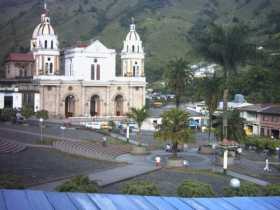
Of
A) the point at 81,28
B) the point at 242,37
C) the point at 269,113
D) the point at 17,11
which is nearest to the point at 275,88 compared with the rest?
the point at 269,113

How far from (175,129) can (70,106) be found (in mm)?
30914

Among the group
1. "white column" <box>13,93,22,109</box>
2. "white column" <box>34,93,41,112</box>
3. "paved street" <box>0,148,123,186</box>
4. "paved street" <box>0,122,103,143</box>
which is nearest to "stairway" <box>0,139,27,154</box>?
"paved street" <box>0,148,123,186</box>

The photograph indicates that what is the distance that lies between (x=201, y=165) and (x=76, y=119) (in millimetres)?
26152

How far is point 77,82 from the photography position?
5931 centimetres

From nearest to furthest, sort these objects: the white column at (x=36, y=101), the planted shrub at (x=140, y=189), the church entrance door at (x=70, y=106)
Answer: the planted shrub at (x=140, y=189) < the white column at (x=36, y=101) < the church entrance door at (x=70, y=106)

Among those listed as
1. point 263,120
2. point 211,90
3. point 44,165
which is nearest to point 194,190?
point 44,165

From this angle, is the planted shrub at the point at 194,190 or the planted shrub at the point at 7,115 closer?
the planted shrub at the point at 194,190

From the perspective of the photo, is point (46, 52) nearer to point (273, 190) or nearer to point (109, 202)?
point (273, 190)

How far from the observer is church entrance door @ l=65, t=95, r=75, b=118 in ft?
196

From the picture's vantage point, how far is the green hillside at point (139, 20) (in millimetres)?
125062

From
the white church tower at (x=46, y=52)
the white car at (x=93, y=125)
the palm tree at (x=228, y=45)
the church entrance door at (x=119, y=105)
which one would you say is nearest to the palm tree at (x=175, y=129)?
the palm tree at (x=228, y=45)

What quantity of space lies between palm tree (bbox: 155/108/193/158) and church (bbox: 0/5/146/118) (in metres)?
28.3

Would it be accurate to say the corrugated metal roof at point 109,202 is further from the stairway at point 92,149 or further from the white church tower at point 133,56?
the white church tower at point 133,56

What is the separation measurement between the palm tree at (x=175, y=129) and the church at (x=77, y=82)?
2835 cm
